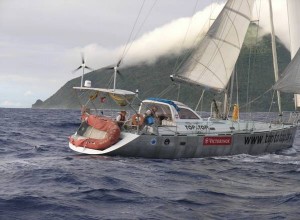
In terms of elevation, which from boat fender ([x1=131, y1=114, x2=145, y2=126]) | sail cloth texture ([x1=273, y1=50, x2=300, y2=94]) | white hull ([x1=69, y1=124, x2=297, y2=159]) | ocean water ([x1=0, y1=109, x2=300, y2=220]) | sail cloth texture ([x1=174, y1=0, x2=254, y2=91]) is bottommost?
ocean water ([x1=0, y1=109, x2=300, y2=220])

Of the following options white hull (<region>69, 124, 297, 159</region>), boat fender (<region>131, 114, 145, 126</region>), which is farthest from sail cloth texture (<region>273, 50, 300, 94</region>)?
boat fender (<region>131, 114, 145, 126</region>)

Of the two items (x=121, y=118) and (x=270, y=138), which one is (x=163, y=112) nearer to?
(x=121, y=118)

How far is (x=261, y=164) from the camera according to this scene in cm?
2366

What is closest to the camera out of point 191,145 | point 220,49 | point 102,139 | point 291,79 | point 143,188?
point 143,188

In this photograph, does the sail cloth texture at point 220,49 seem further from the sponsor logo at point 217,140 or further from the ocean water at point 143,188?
the ocean water at point 143,188

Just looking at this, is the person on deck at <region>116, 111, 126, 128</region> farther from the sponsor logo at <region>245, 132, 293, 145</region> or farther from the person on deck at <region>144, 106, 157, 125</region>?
the sponsor logo at <region>245, 132, 293, 145</region>

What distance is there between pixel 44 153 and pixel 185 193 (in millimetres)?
12176

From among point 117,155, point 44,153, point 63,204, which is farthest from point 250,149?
point 63,204

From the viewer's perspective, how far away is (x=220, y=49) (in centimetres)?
3028

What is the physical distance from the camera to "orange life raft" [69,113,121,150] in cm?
2284

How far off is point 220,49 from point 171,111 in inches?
281

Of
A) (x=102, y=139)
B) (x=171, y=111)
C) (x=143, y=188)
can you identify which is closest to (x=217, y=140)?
(x=171, y=111)

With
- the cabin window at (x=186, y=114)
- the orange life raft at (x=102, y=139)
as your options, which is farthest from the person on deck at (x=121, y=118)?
the cabin window at (x=186, y=114)

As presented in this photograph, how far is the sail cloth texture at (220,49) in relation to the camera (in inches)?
1172
